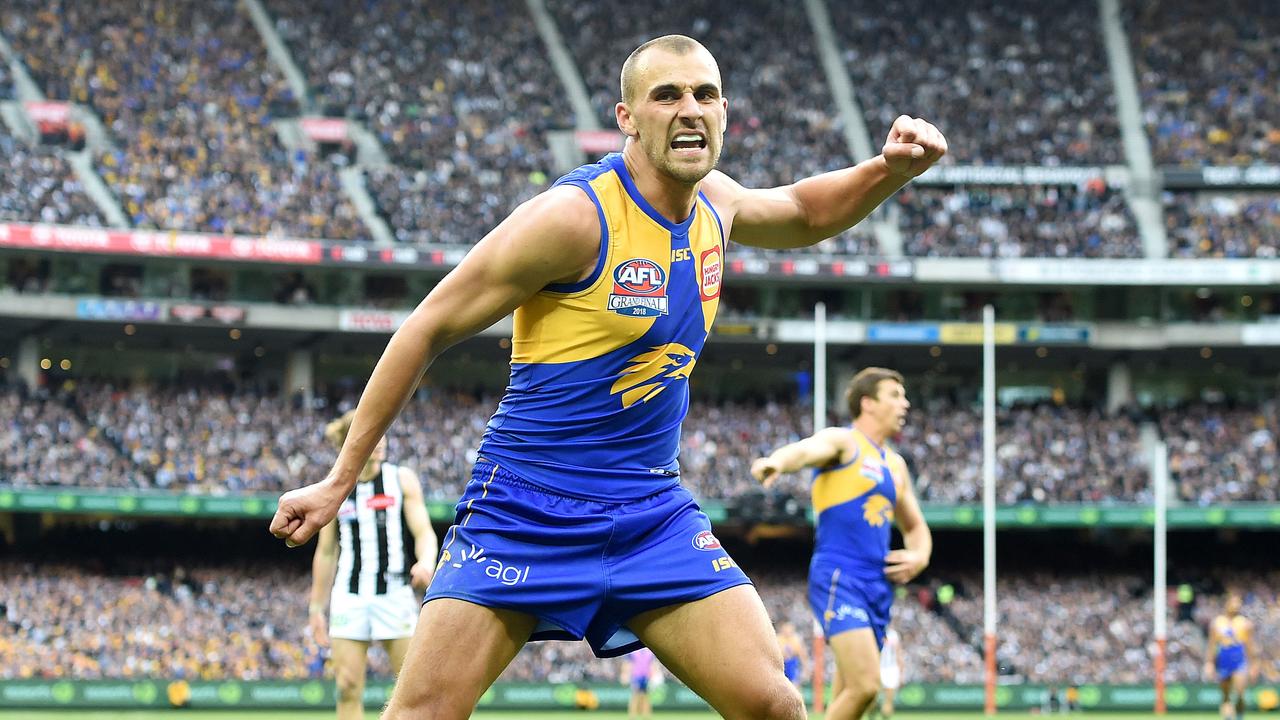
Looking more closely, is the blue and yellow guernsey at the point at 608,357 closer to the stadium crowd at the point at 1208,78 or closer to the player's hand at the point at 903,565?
the player's hand at the point at 903,565

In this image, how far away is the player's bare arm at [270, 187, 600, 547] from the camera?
493 centimetres

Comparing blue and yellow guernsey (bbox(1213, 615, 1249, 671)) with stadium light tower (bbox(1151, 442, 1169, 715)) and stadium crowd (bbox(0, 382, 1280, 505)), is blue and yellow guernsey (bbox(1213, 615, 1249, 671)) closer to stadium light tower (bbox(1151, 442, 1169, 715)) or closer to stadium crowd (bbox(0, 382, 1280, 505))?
stadium light tower (bbox(1151, 442, 1169, 715))

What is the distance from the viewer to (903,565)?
10.3 m

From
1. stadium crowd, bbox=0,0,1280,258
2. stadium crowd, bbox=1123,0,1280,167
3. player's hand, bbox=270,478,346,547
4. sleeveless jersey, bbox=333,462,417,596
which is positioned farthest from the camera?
stadium crowd, bbox=1123,0,1280,167

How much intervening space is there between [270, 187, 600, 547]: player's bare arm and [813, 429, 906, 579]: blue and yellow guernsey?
6251mm

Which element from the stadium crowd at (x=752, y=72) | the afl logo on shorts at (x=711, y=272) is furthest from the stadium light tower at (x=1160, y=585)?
the afl logo on shorts at (x=711, y=272)

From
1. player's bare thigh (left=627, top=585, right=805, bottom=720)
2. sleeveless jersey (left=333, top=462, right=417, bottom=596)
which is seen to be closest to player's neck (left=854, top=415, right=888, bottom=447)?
sleeveless jersey (left=333, top=462, right=417, bottom=596)

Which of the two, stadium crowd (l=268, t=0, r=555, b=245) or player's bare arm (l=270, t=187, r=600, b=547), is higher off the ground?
stadium crowd (l=268, t=0, r=555, b=245)

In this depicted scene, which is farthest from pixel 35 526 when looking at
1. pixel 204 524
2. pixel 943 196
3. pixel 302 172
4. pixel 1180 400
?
pixel 1180 400

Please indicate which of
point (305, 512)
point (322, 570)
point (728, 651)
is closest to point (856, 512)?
point (322, 570)

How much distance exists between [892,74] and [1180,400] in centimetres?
1377

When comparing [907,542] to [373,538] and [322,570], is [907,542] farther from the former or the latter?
[322,570]

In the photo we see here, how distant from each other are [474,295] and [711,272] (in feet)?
3.10

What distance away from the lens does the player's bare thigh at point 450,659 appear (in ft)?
16.3
